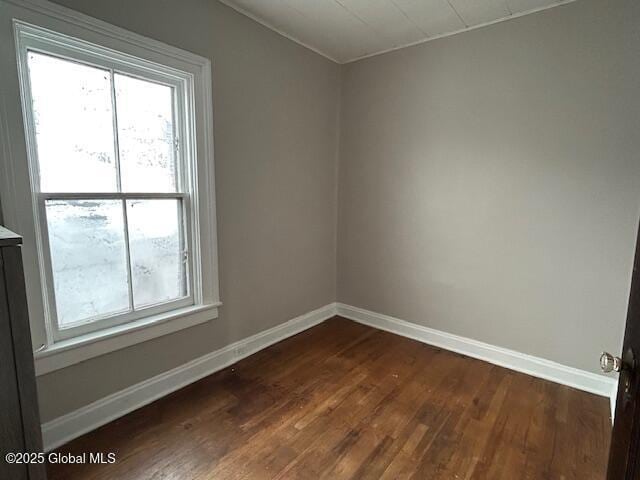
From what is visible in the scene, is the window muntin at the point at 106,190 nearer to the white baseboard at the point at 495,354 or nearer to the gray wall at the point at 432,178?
the gray wall at the point at 432,178

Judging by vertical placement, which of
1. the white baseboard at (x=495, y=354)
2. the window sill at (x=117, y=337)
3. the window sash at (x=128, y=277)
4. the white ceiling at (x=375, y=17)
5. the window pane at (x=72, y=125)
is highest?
the white ceiling at (x=375, y=17)

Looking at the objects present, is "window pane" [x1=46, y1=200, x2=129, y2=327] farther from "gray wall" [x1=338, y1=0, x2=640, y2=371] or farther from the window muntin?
"gray wall" [x1=338, y1=0, x2=640, y2=371]

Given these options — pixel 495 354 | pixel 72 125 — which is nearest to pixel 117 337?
pixel 72 125

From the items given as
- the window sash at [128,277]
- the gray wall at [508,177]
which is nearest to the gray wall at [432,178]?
the gray wall at [508,177]

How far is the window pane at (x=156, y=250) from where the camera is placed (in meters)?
1.92

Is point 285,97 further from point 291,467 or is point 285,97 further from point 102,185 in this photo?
point 291,467

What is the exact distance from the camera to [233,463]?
1.54 metres

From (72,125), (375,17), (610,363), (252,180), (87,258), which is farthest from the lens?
(252,180)

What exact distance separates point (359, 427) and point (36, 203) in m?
1.98

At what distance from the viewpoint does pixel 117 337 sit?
1.79 meters

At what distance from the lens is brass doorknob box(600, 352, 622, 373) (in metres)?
0.81

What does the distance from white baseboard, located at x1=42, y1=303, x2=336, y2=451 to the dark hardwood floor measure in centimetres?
6

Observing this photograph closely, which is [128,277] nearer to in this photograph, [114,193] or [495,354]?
[114,193]

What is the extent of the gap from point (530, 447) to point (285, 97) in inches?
108
